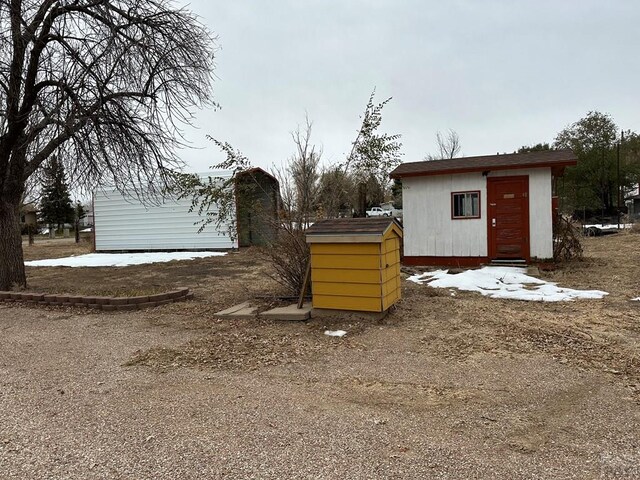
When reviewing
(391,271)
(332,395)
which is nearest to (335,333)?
(391,271)

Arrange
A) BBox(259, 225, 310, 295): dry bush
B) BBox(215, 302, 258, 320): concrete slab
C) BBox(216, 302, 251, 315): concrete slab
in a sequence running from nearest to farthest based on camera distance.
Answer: BBox(215, 302, 258, 320): concrete slab
BBox(216, 302, 251, 315): concrete slab
BBox(259, 225, 310, 295): dry bush

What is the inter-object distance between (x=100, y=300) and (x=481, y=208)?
27.0 ft

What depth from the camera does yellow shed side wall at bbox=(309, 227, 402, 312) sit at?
5.65 meters

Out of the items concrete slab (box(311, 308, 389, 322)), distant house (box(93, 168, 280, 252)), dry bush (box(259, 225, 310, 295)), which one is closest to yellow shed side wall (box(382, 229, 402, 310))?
concrete slab (box(311, 308, 389, 322))

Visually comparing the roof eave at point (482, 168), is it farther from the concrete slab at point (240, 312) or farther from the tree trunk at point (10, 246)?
the tree trunk at point (10, 246)

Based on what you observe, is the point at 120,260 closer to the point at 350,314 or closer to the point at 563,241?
the point at 350,314

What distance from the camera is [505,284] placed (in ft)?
28.1

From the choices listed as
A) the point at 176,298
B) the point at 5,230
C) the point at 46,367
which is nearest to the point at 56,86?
the point at 5,230

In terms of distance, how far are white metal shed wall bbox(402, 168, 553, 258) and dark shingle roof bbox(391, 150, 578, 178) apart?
198 millimetres

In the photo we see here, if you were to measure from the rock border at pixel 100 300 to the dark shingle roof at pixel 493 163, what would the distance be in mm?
6207

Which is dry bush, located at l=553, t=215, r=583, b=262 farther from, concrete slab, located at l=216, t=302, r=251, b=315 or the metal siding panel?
concrete slab, located at l=216, t=302, r=251, b=315

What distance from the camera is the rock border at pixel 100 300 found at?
7.21 meters

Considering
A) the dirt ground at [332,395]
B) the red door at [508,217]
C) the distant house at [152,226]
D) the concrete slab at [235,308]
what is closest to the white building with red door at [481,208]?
the red door at [508,217]

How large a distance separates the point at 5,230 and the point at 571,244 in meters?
12.1
